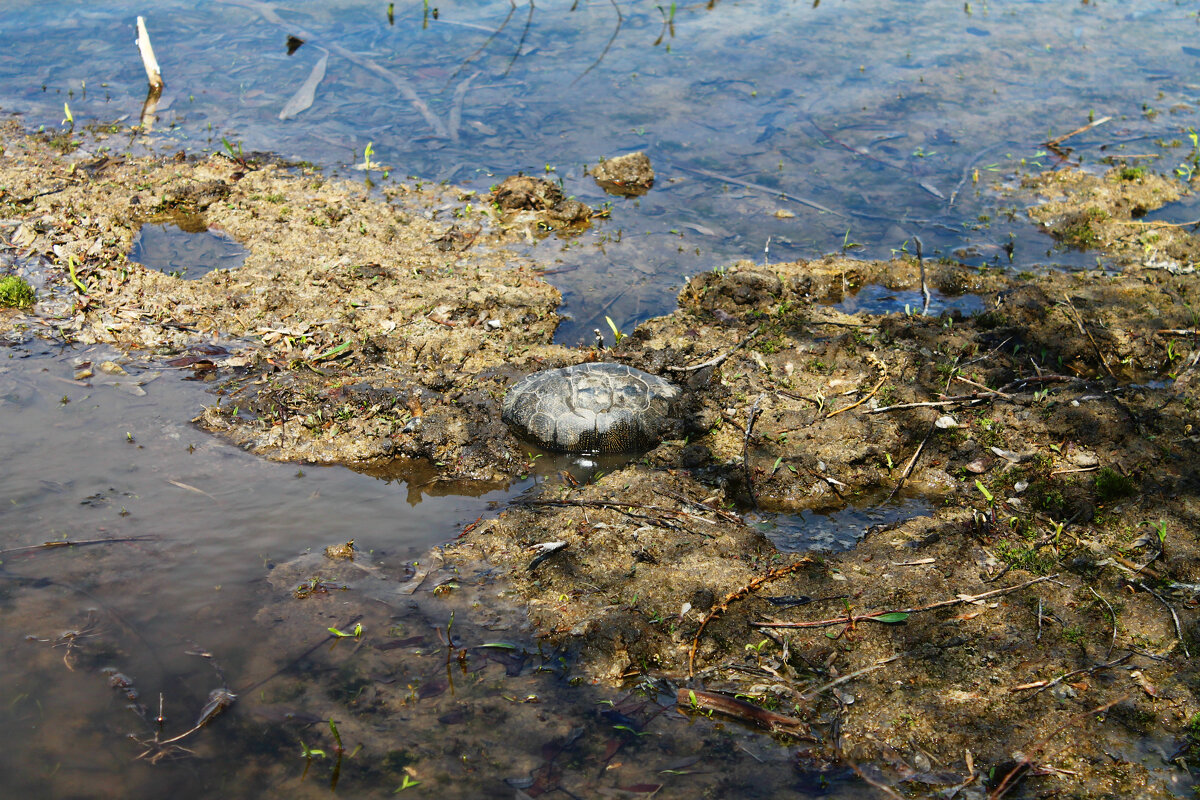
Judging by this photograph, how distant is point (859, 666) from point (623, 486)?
1.89 meters

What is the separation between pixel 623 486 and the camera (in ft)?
17.3

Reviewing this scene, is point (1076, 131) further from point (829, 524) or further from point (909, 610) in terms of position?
point (909, 610)

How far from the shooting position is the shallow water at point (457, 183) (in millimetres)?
3512

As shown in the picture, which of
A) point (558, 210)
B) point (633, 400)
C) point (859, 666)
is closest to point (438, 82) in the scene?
point (558, 210)

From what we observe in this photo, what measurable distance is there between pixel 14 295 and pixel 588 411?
4.98 metres

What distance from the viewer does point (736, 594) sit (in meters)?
4.30

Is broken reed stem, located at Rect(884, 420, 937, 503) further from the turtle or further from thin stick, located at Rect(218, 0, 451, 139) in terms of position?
thin stick, located at Rect(218, 0, 451, 139)

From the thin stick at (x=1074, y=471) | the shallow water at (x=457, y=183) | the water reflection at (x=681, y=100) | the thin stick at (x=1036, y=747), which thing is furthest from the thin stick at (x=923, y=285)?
the thin stick at (x=1036, y=747)

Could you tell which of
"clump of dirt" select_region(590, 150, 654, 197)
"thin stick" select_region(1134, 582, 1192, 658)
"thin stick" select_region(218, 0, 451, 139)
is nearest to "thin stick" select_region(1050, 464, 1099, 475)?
"thin stick" select_region(1134, 582, 1192, 658)

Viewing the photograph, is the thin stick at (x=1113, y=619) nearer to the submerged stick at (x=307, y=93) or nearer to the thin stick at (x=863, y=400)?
the thin stick at (x=863, y=400)

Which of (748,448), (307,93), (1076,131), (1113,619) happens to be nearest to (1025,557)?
(1113,619)

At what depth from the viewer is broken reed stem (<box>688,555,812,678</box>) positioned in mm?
3984

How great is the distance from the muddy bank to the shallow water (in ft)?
1.16

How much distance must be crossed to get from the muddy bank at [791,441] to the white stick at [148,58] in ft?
7.98
